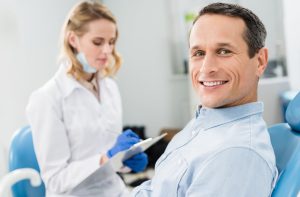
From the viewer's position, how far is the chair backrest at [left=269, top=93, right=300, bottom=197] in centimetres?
77

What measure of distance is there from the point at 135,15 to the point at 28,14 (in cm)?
139

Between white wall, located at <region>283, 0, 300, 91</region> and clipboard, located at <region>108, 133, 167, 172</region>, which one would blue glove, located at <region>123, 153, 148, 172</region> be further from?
white wall, located at <region>283, 0, 300, 91</region>

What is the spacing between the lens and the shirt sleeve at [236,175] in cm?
74

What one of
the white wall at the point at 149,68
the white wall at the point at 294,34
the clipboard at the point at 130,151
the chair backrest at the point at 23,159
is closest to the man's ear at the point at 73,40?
the chair backrest at the point at 23,159

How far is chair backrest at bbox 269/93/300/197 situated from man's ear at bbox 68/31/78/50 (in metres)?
0.92


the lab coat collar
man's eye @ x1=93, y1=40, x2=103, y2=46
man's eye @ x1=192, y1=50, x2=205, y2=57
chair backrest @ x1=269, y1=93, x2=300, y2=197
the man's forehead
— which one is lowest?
chair backrest @ x1=269, y1=93, x2=300, y2=197

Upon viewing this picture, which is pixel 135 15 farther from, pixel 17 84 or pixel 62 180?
pixel 62 180

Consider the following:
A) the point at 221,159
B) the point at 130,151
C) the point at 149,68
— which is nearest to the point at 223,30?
the point at 221,159

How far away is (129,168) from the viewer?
1539mm

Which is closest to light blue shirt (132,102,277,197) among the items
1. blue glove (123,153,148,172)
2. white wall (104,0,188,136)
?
blue glove (123,153,148,172)

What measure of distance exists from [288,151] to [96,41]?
3.14ft

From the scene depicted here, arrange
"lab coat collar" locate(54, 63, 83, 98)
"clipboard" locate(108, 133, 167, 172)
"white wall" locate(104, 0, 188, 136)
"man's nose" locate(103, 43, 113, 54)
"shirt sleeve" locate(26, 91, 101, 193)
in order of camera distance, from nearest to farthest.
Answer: "clipboard" locate(108, 133, 167, 172), "shirt sleeve" locate(26, 91, 101, 193), "lab coat collar" locate(54, 63, 83, 98), "man's nose" locate(103, 43, 113, 54), "white wall" locate(104, 0, 188, 136)

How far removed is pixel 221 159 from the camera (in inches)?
30.4

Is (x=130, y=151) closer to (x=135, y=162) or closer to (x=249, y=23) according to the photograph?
(x=135, y=162)
